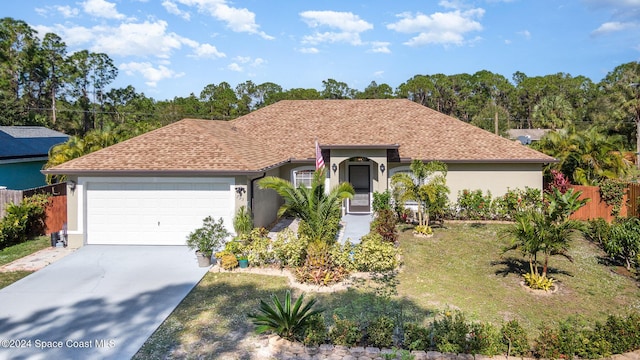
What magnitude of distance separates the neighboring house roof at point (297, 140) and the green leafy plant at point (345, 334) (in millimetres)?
7406

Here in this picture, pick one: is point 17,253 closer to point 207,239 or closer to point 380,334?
point 207,239

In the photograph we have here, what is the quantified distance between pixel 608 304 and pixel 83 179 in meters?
15.5

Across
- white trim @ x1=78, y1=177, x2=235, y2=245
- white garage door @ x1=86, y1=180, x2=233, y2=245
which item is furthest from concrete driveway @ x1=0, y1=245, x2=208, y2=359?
white trim @ x1=78, y1=177, x2=235, y2=245

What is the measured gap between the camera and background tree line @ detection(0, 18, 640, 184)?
45.1 meters

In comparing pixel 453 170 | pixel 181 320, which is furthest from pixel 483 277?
pixel 453 170

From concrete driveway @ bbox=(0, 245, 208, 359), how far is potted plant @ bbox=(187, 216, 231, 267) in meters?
0.37

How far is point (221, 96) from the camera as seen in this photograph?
59156 mm

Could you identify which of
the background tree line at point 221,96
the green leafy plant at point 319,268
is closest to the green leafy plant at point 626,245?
the green leafy plant at point 319,268

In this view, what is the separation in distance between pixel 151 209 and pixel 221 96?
158 ft

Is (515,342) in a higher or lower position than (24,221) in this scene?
lower

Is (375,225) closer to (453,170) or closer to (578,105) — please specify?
(453,170)

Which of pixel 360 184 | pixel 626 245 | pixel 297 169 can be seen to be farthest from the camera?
pixel 360 184

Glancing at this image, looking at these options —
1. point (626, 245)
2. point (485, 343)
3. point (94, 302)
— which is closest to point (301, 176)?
point (94, 302)

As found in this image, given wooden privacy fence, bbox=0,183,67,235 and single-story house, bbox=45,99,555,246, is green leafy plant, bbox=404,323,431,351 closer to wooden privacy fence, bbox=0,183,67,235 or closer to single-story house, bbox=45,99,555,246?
single-story house, bbox=45,99,555,246
